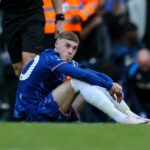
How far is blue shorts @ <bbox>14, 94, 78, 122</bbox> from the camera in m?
9.84

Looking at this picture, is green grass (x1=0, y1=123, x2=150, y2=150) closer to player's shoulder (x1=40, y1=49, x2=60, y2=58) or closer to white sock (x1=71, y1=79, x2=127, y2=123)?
white sock (x1=71, y1=79, x2=127, y2=123)

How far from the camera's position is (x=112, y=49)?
14.7 metres

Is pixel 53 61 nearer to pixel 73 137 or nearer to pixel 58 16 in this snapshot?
pixel 58 16

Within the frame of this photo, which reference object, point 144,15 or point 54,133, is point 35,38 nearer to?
point 54,133

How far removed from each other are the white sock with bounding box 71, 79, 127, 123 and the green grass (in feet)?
2.13

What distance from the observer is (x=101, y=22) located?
47.9ft

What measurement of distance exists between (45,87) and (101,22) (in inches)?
184

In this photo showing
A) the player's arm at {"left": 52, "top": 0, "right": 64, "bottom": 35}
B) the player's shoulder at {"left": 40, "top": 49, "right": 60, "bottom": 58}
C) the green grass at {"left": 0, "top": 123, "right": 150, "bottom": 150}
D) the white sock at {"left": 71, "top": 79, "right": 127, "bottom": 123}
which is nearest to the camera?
the green grass at {"left": 0, "top": 123, "right": 150, "bottom": 150}

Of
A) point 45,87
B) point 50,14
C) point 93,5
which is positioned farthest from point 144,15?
point 45,87

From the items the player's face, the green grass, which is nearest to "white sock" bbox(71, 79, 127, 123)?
the player's face

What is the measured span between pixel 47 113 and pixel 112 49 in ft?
15.9

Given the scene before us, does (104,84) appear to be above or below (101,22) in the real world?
above

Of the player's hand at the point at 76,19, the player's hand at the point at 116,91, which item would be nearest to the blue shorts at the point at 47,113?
the player's hand at the point at 116,91

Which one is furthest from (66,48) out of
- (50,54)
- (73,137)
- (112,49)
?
(112,49)
